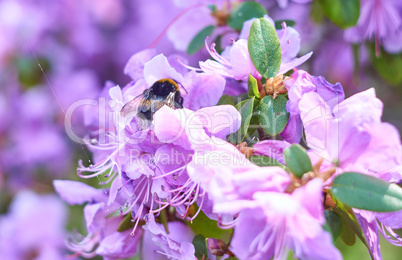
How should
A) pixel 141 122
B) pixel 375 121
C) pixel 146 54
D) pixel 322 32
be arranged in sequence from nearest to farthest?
pixel 375 121 < pixel 141 122 < pixel 146 54 < pixel 322 32

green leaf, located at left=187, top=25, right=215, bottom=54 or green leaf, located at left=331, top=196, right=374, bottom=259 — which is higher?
green leaf, located at left=187, top=25, right=215, bottom=54

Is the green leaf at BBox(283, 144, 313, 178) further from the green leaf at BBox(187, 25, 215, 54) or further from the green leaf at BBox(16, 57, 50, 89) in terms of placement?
the green leaf at BBox(16, 57, 50, 89)

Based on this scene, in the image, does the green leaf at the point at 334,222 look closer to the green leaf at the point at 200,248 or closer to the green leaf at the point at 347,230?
the green leaf at the point at 347,230

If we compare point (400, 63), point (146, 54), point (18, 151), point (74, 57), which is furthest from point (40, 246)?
point (400, 63)

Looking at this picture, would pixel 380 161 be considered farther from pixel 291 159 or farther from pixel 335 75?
pixel 335 75

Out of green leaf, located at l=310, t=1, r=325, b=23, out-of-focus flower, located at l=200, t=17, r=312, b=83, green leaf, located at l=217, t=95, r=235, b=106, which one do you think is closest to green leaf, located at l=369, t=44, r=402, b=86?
green leaf, located at l=310, t=1, r=325, b=23

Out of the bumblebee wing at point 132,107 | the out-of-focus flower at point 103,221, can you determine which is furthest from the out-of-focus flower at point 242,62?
the out-of-focus flower at point 103,221
